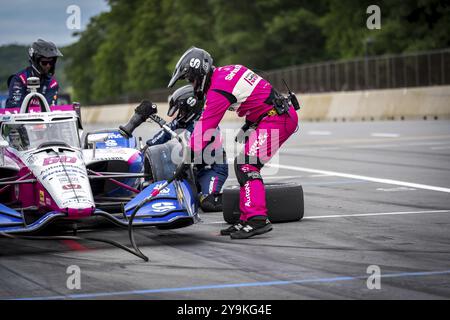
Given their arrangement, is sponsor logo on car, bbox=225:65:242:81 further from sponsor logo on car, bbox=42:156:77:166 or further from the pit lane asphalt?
sponsor logo on car, bbox=42:156:77:166

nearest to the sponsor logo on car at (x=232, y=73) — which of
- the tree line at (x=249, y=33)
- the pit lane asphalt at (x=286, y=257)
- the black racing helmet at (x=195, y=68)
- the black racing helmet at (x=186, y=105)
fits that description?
the black racing helmet at (x=195, y=68)

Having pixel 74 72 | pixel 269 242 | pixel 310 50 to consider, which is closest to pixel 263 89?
pixel 269 242

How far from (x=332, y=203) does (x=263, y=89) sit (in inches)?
116

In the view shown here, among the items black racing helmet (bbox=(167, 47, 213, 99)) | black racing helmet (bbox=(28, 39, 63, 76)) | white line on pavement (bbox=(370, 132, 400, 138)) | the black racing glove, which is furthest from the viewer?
white line on pavement (bbox=(370, 132, 400, 138))

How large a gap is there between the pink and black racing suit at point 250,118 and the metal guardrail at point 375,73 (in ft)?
101

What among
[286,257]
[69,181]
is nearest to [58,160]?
[69,181]

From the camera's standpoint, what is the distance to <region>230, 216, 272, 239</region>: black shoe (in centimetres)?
984

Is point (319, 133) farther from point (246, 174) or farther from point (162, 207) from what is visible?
point (162, 207)

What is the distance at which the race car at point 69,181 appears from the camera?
30.7 ft

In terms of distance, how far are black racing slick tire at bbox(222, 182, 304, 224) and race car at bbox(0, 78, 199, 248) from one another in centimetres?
61

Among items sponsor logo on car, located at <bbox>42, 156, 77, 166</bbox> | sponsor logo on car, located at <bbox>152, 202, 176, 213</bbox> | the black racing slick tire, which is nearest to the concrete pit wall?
the black racing slick tire

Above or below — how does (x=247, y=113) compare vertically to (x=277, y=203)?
above

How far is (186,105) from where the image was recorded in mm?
13141

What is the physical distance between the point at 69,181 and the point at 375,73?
3936 centimetres
